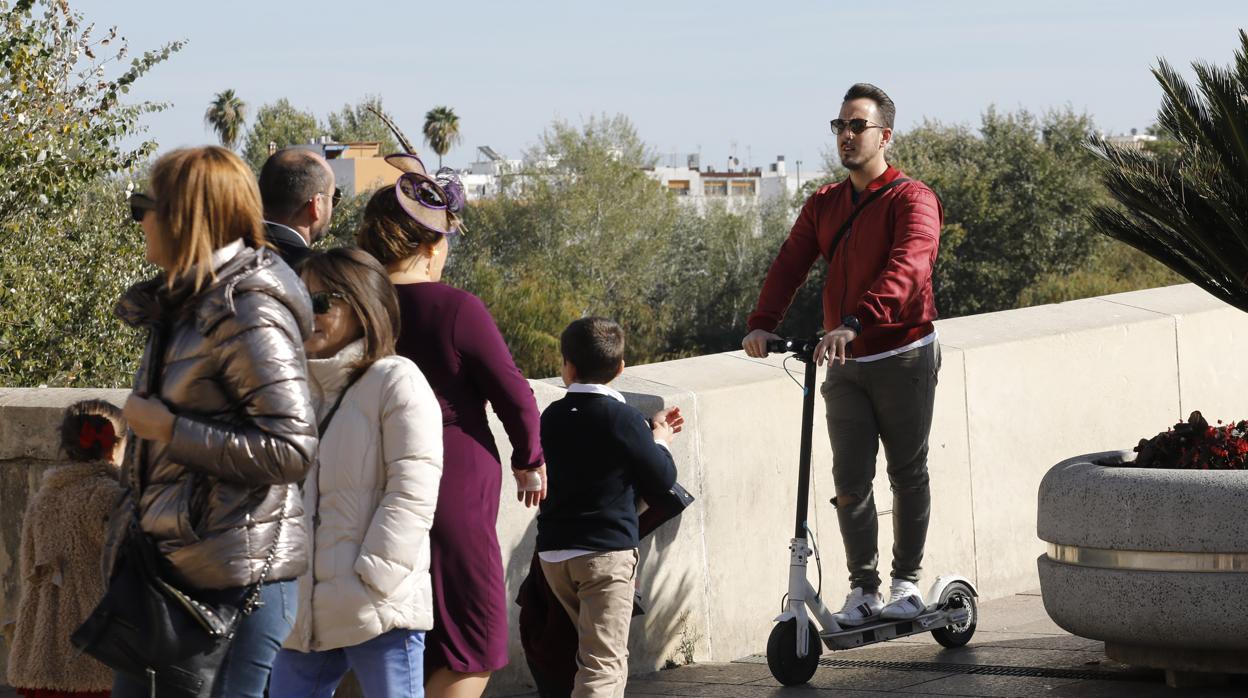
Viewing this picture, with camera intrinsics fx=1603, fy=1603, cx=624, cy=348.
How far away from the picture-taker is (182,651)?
2967mm

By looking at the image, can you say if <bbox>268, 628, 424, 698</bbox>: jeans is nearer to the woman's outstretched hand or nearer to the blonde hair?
the woman's outstretched hand

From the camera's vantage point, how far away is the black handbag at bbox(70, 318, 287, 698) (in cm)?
294

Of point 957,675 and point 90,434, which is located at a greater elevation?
point 90,434

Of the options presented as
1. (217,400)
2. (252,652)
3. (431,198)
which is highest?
(431,198)

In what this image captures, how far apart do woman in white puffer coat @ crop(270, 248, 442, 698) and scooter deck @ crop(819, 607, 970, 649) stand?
87.4 inches

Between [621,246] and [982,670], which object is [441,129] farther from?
[982,670]

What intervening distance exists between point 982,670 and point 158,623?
3.47 meters

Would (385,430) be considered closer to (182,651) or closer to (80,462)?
(182,651)

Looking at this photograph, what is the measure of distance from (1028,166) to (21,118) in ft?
172

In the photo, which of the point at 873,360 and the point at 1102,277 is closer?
the point at 873,360

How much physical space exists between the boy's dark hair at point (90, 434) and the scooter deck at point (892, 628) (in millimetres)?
2462

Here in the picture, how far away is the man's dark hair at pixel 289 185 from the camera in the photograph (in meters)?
4.37

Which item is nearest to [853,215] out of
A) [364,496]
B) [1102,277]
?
[364,496]

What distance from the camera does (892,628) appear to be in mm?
5727
